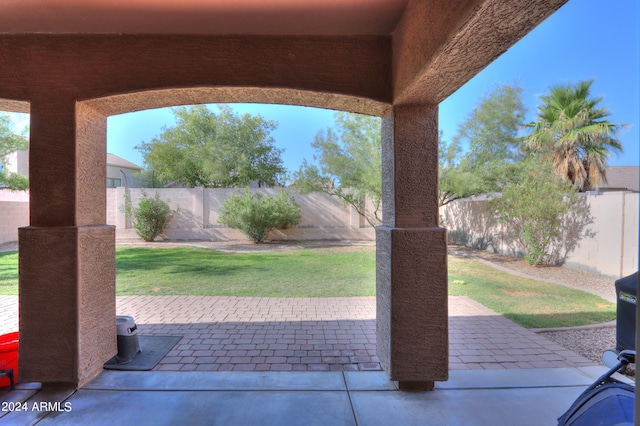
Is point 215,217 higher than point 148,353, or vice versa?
point 215,217

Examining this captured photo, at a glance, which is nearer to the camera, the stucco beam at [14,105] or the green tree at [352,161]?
the stucco beam at [14,105]

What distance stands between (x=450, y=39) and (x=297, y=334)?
4.12 metres

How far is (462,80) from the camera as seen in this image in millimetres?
2809

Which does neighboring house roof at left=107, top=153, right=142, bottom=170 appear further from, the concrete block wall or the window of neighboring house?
the concrete block wall

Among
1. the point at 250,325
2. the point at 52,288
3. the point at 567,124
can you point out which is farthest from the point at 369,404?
the point at 567,124

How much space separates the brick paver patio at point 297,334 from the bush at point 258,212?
755 cm

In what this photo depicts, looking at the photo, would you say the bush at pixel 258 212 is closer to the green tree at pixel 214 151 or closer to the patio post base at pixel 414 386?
the green tree at pixel 214 151

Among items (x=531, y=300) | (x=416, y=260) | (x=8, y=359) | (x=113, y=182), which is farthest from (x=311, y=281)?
(x=113, y=182)

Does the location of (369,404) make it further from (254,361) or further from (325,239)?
(325,239)

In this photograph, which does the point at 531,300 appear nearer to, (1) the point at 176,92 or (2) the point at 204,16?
(1) the point at 176,92

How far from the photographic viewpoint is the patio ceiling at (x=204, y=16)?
2.95 m

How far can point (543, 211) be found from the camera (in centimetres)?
969

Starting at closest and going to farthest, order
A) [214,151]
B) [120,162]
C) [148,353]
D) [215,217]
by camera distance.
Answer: [148,353]
[215,217]
[214,151]
[120,162]

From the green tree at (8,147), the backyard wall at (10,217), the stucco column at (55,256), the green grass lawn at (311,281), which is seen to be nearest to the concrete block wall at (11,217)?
the backyard wall at (10,217)
